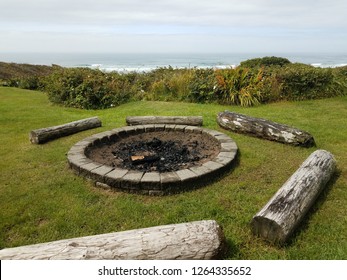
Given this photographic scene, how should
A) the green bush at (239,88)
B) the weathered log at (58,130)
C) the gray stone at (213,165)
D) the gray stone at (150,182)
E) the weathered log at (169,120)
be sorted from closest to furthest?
the gray stone at (150,182) < the gray stone at (213,165) < the weathered log at (58,130) < the weathered log at (169,120) < the green bush at (239,88)

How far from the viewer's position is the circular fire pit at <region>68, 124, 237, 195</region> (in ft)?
12.5

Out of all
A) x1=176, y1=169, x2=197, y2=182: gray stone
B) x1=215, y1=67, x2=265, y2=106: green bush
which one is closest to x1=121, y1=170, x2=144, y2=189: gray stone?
x1=176, y1=169, x2=197, y2=182: gray stone

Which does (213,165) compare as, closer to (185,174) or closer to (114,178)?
(185,174)

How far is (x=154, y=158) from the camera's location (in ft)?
15.2

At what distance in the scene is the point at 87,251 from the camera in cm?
228

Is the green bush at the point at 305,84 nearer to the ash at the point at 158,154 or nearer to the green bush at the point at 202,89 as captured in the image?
the green bush at the point at 202,89

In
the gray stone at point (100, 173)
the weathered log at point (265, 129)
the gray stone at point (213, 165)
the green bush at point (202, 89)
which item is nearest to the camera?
the gray stone at point (100, 173)

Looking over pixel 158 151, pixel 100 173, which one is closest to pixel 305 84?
pixel 158 151

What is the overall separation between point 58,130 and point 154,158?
2796mm

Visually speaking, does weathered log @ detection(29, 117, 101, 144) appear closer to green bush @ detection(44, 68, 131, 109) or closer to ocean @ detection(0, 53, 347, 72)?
green bush @ detection(44, 68, 131, 109)

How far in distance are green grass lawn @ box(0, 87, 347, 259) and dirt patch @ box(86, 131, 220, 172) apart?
594 millimetres

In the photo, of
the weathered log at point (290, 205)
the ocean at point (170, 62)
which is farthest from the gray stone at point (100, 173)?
the ocean at point (170, 62)

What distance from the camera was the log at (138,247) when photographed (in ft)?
7.46

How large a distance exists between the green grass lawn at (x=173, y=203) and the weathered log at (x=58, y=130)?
7.2 inches
